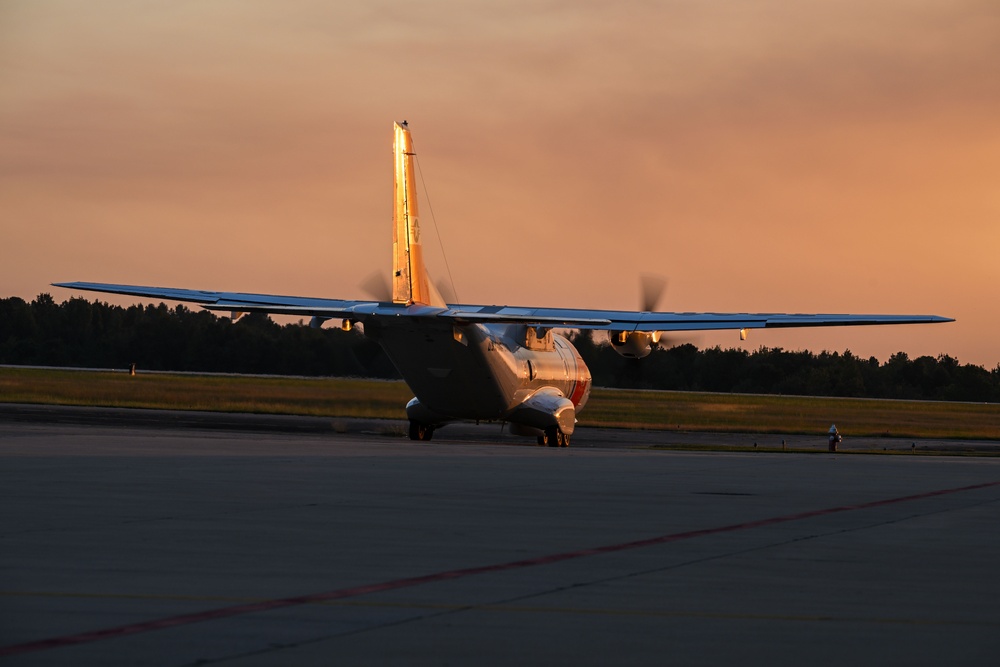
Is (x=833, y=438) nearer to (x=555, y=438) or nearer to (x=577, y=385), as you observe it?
(x=577, y=385)

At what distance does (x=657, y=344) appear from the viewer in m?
43.6

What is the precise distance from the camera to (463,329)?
123 feet

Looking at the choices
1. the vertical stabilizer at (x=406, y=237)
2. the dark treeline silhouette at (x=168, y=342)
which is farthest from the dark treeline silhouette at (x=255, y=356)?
the vertical stabilizer at (x=406, y=237)

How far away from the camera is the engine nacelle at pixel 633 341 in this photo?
42406mm

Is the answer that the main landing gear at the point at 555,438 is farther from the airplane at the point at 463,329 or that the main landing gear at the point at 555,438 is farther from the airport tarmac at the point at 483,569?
the airport tarmac at the point at 483,569

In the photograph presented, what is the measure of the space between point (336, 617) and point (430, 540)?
4363mm

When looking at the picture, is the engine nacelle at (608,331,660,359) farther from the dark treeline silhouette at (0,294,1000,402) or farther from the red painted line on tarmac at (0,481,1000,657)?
the red painted line on tarmac at (0,481,1000,657)

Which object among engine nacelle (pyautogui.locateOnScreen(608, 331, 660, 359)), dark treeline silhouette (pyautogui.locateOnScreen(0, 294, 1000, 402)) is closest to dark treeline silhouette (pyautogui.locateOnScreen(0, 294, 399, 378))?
dark treeline silhouette (pyautogui.locateOnScreen(0, 294, 1000, 402))

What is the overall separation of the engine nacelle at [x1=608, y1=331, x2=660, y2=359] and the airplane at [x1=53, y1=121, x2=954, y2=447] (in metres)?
0.04

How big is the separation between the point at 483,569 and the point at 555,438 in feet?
105

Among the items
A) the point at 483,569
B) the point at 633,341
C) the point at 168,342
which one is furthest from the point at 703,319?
the point at 168,342

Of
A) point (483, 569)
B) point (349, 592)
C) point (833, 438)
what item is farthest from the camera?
point (833, 438)

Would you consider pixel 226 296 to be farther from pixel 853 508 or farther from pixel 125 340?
pixel 125 340

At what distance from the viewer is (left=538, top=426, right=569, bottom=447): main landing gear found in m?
42.8
